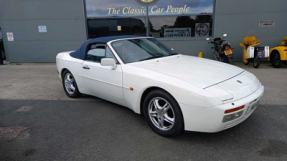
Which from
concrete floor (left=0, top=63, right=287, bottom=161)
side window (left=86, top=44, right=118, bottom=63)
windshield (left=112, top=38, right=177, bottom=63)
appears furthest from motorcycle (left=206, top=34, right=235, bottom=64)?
side window (left=86, top=44, right=118, bottom=63)

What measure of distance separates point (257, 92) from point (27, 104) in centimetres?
452

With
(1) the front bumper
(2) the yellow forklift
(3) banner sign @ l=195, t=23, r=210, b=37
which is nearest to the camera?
(1) the front bumper

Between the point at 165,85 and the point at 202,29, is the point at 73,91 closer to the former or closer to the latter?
the point at 165,85

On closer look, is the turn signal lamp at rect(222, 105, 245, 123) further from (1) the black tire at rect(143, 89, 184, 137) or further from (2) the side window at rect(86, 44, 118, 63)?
(2) the side window at rect(86, 44, 118, 63)

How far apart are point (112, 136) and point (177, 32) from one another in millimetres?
7436

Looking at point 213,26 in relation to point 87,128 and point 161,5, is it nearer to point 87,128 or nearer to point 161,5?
point 161,5

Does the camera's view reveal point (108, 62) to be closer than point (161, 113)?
No

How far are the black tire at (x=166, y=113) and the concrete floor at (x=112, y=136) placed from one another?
12cm

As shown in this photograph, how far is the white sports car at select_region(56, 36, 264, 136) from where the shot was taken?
2.67 m

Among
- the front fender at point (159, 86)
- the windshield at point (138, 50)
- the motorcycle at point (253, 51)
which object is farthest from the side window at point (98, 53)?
the motorcycle at point (253, 51)

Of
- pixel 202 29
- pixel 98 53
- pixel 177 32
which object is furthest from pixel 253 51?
pixel 98 53

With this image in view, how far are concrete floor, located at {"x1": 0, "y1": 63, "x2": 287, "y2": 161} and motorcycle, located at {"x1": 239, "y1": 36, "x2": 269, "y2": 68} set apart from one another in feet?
11.3

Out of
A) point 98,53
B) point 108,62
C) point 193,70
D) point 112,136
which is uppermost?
point 98,53

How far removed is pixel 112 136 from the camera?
324 cm
